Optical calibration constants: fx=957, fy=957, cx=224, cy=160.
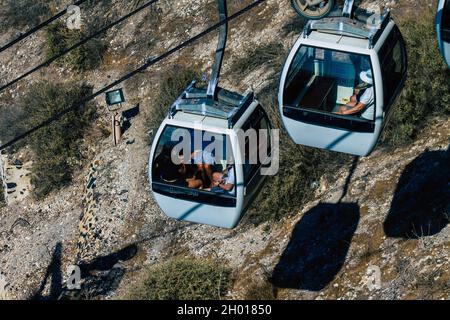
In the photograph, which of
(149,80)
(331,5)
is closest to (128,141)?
(149,80)

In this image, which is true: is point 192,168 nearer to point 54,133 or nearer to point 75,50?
point 54,133

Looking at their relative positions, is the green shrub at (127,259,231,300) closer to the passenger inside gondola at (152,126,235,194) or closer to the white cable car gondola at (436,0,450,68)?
the passenger inside gondola at (152,126,235,194)

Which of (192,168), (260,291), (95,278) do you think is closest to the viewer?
(192,168)

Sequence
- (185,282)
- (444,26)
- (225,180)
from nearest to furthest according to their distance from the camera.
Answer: (225,180), (444,26), (185,282)

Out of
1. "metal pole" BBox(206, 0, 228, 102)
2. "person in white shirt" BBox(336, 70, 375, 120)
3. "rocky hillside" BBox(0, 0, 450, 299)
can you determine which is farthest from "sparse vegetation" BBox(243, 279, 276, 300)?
"metal pole" BBox(206, 0, 228, 102)

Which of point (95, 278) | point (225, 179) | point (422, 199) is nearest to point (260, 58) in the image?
point (422, 199)

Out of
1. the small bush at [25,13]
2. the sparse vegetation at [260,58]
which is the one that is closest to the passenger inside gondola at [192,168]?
the sparse vegetation at [260,58]

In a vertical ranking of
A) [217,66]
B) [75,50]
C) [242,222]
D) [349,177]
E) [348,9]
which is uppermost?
[348,9]

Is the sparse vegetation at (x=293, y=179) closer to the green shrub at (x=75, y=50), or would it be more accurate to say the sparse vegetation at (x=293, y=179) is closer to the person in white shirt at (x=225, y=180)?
the person in white shirt at (x=225, y=180)
